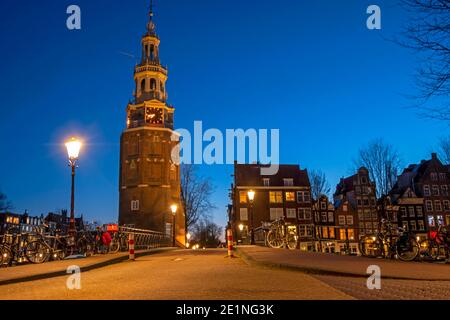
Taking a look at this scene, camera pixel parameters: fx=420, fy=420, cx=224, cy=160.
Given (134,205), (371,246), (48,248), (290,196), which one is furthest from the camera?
(290,196)

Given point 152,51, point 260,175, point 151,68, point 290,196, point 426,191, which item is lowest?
point 290,196

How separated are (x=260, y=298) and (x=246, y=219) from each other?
175 feet

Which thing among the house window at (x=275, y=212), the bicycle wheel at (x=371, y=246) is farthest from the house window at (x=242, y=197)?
the bicycle wheel at (x=371, y=246)

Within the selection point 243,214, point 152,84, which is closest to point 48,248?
point 243,214

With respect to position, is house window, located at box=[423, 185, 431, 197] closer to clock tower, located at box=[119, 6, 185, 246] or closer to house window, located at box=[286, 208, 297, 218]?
house window, located at box=[286, 208, 297, 218]

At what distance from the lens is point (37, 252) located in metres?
14.0

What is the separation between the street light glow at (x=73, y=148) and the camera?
15.8 m

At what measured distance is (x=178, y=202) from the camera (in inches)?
2488

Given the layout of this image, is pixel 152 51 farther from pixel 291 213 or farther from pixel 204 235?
pixel 204 235

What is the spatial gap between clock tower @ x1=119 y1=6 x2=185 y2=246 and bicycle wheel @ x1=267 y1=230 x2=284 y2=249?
36.9 meters

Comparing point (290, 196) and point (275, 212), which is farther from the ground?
point (290, 196)

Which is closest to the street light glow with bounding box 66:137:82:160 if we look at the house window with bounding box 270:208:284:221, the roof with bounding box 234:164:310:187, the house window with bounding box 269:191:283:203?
the roof with bounding box 234:164:310:187

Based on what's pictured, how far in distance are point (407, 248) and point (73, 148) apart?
12197mm

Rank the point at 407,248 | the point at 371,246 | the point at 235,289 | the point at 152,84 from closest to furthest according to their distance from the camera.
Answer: the point at 235,289, the point at 407,248, the point at 371,246, the point at 152,84
